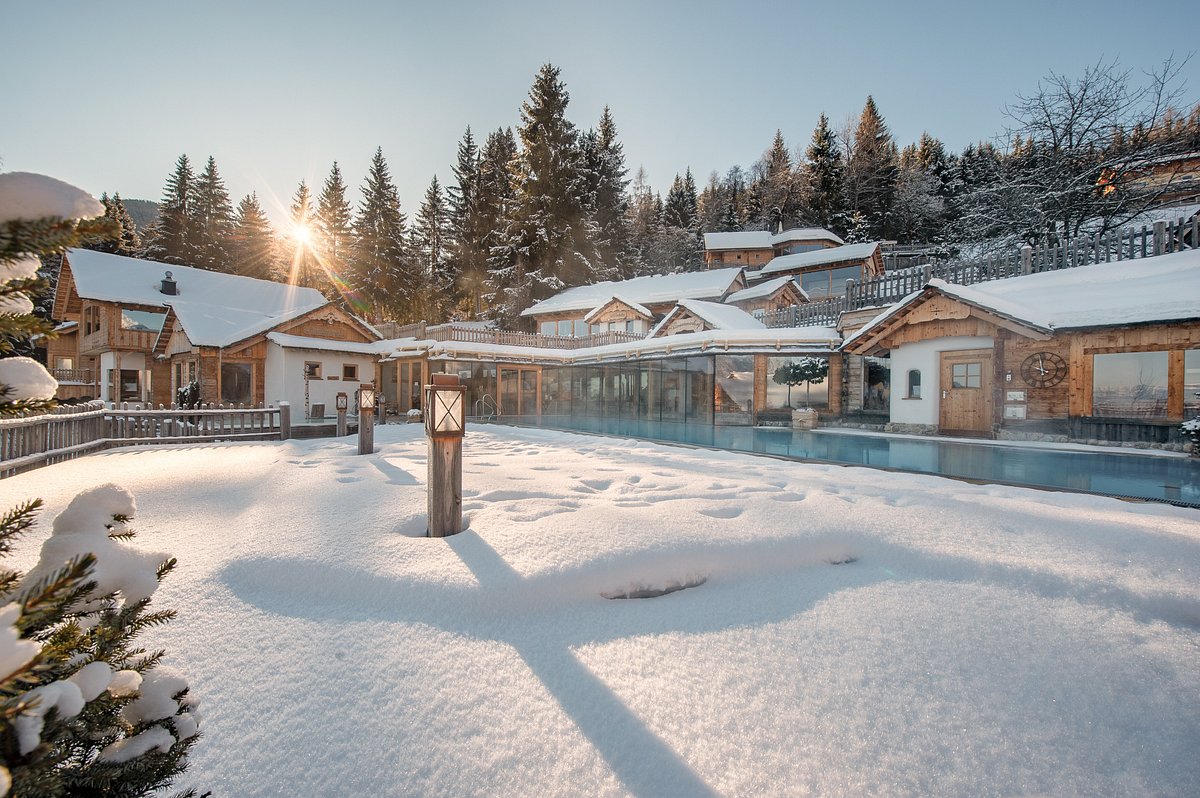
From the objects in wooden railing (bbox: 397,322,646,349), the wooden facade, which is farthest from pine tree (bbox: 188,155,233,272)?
the wooden facade

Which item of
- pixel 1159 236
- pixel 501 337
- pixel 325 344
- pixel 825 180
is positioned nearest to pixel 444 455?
pixel 1159 236

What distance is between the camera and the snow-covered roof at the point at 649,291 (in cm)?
2688

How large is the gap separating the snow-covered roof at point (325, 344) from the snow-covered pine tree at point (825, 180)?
3659 centimetres

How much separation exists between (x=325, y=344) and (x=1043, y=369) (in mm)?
21589

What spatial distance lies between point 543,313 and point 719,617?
28.2 m

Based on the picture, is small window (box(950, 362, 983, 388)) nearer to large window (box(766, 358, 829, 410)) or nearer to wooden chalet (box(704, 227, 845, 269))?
large window (box(766, 358, 829, 410))

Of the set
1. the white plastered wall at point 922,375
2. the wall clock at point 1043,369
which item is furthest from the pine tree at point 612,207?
the wall clock at point 1043,369

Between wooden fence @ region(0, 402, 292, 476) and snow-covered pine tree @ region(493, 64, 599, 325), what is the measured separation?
71.8 feet

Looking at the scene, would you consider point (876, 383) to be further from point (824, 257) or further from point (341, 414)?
point (824, 257)

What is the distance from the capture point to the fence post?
10.9 metres

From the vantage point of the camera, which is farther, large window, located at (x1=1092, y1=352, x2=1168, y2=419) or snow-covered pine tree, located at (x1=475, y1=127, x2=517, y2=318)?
snow-covered pine tree, located at (x1=475, y1=127, x2=517, y2=318)

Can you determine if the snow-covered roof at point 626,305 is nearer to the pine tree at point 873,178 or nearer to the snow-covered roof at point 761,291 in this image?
the snow-covered roof at point 761,291

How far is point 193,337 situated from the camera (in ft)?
55.1

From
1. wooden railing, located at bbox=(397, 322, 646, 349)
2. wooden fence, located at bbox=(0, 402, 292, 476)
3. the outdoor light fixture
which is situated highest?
wooden railing, located at bbox=(397, 322, 646, 349)
